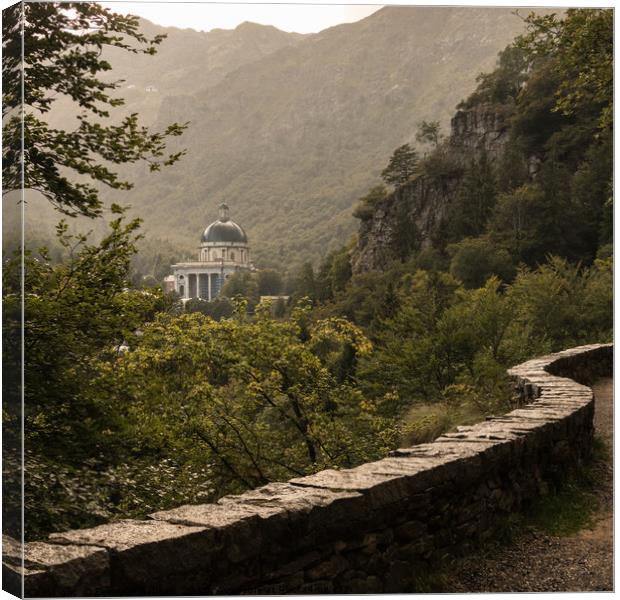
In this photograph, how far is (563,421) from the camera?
6035 mm

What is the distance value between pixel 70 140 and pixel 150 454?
2943 mm

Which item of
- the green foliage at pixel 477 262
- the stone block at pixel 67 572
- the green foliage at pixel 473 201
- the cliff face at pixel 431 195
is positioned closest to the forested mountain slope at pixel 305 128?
the cliff face at pixel 431 195

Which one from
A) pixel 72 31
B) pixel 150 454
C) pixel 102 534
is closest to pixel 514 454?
pixel 102 534

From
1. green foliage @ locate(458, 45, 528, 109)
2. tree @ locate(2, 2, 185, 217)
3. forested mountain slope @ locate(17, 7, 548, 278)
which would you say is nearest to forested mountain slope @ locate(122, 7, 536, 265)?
forested mountain slope @ locate(17, 7, 548, 278)

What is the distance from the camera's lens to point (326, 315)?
8.58 m

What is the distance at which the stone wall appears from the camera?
3436 millimetres

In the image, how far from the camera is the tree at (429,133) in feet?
25.9

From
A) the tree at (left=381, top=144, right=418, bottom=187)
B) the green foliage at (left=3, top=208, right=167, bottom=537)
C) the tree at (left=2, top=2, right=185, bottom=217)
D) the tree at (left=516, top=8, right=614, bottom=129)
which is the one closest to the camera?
the green foliage at (left=3, top=208, right=167, bottom=537)

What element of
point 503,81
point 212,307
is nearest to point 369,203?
point 212,307

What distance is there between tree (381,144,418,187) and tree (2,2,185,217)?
237cm

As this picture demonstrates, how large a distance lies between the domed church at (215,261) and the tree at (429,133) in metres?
2.10

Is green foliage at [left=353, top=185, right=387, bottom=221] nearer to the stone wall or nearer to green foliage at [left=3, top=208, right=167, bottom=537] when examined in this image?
green foliage at [left=3, top=208, right=167, bottom=537]

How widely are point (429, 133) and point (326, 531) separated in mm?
5029

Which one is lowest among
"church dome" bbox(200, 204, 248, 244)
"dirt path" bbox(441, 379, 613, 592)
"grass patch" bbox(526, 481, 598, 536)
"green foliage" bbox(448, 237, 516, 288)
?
"dirt path" bbox(441, 379, 613, 592)
